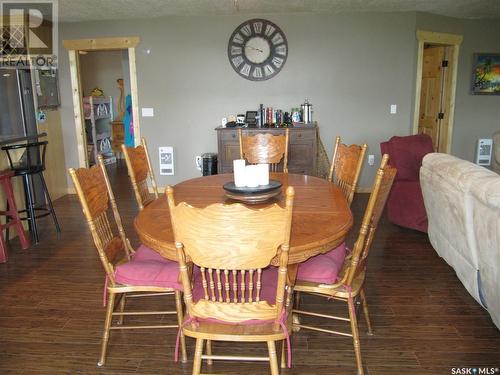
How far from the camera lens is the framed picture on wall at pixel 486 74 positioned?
19.1 ft

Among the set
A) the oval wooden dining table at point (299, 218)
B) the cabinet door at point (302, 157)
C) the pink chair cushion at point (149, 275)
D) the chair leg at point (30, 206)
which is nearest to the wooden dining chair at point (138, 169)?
the oval wooden dining table at point (299, 218)

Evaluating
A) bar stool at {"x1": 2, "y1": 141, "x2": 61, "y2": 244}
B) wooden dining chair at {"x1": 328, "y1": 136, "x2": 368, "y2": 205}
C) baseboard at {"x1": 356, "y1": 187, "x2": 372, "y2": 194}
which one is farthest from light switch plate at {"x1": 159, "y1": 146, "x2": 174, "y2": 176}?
wooden dining chair at {"x1": 328, "y1": 136, "x2": 368, "y2": 205}

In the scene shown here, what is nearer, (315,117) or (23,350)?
(23,350)

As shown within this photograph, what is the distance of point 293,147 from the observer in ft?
16.1

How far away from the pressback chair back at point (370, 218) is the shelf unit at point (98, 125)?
6.56 metres

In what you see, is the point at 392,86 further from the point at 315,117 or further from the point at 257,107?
the point at 257,107

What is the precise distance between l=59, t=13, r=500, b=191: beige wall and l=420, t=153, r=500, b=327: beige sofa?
2387mm

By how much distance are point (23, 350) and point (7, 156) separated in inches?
86.3

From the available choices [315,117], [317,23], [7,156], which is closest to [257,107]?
[315,117]

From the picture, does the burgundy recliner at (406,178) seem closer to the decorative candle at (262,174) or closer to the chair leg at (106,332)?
the decorative candle at (262,174)

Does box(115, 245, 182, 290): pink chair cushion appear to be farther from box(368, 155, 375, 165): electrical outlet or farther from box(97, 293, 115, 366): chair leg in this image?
box(368, 155, 375, 165): electrical outlet

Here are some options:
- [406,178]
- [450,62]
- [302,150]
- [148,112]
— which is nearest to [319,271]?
[406,178]

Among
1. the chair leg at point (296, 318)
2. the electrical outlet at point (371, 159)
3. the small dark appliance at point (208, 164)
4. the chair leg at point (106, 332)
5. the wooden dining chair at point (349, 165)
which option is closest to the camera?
the chair leg at point (106, 332)

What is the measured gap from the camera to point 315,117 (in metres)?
5.42
